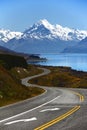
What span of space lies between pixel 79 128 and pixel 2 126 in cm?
453

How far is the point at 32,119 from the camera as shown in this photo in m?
24.1

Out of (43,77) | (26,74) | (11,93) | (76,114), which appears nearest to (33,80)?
(43,77)

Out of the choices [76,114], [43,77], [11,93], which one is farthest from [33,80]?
[76,114]

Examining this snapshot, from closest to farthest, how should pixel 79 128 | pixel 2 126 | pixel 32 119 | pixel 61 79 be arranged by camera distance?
pixel 79 128 < pixel 2 126 < pixel 32 119 < pixel 61 79

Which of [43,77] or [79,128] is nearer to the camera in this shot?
[79,128]

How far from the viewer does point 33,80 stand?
10769 centimetres

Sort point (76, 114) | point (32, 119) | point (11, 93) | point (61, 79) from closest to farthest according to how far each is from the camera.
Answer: point (32, 119), point (76, 114), point (11, 93), point (61, 79)

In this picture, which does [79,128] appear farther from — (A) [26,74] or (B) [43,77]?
(A) [26,74]

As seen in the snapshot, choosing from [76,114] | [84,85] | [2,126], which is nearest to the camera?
[2,126]

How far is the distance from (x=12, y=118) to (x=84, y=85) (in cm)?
6355

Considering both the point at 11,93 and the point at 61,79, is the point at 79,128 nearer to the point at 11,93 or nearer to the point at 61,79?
the point at 11,93

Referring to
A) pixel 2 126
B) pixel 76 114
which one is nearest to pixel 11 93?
pixel 76 114

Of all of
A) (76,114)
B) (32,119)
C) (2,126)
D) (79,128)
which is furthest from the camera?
(76,114)

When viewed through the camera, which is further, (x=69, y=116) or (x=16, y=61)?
(x=16, y=61)
